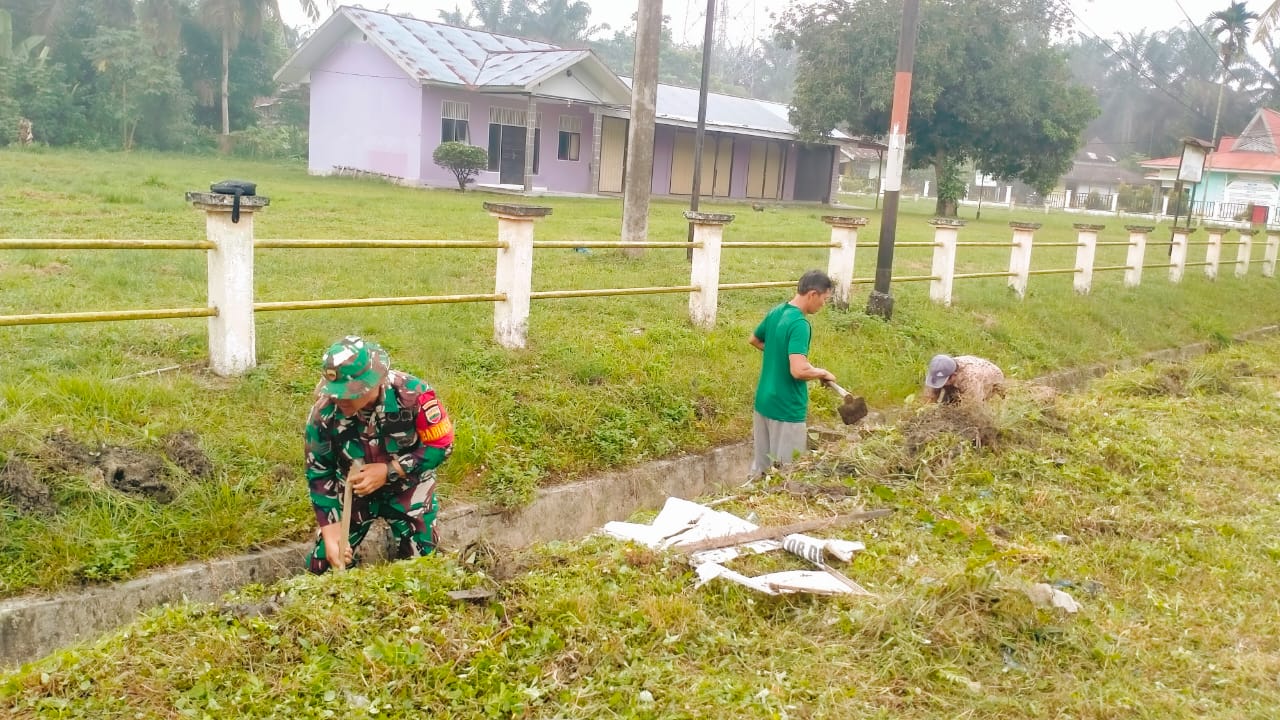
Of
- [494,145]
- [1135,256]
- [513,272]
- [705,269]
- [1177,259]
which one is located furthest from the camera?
[494,145]

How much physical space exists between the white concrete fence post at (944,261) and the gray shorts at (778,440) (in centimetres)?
554

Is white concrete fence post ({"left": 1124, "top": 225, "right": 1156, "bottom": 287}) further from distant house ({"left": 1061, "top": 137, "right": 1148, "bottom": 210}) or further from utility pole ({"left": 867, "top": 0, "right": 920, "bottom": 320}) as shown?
distant house ({"left": 1061, "top": 137, "right": 1148, "bottom": 210})

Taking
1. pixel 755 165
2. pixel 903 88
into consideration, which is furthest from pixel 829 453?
pixel 755 165

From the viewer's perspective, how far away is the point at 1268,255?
66.8 feet

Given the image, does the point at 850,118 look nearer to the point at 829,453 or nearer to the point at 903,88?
the point at 903,88

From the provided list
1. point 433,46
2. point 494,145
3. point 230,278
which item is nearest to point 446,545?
point 230,278

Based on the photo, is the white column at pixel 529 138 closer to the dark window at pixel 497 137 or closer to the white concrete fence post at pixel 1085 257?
the dark window at pixel 497 137

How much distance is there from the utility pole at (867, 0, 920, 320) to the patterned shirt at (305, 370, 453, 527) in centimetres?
648

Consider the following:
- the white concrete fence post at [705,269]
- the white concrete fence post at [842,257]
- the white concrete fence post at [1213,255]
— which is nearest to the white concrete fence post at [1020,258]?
the white concrete fence post at [842,257]

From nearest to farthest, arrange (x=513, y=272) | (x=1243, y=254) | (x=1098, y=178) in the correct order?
(x=513, y=272)
(x=1243, y=254)
(x=1098, y=178)

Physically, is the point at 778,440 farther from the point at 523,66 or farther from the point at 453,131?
the point at 523,66

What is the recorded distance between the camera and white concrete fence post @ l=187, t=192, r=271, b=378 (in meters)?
5.94

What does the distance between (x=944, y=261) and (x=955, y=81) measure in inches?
714

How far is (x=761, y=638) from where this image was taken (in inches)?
156
